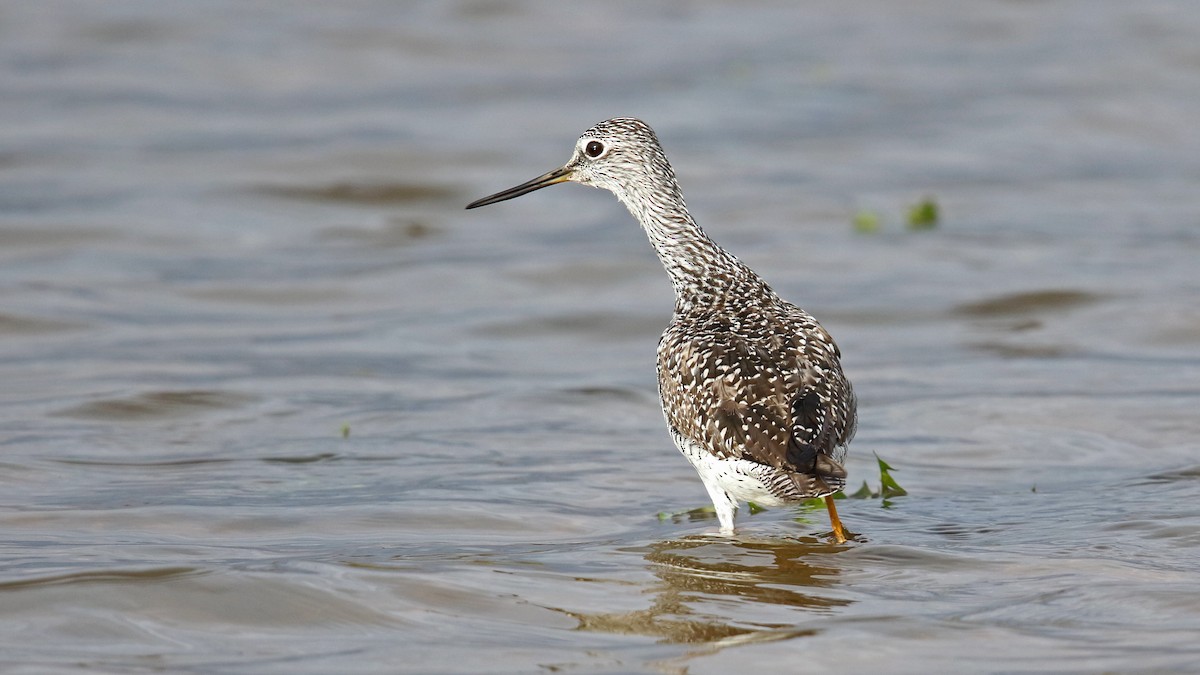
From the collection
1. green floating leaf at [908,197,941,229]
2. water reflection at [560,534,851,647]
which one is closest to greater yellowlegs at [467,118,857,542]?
water reflection at [560,534,851,647]

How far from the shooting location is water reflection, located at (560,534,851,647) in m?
5.82

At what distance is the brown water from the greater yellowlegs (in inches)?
15.7

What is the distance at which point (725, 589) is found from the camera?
6.35m

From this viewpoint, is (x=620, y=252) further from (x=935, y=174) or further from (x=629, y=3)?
(x=629, y=3)

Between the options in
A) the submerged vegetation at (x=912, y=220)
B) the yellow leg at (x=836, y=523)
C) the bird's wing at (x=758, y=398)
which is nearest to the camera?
the bird's wing at (x=758, y=398)

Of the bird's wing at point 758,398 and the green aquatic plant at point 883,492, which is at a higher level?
the bird's wing at point 758,398

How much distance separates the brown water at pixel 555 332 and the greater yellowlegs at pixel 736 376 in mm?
399

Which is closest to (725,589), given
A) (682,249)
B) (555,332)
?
(682,249)

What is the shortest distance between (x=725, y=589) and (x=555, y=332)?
5.51 metres

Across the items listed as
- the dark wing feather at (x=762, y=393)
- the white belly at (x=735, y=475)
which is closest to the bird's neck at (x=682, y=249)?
the dark wing feather at (x=762, y=393)

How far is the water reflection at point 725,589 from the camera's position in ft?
19.1

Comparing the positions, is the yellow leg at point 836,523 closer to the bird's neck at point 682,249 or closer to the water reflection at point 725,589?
the water reflection at point 725,589

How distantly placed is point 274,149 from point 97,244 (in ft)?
10.3

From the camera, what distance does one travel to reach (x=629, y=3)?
2092cm
